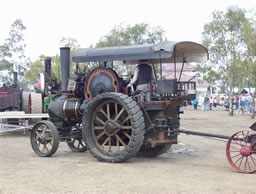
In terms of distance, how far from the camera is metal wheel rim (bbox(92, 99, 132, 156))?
27.1 feet

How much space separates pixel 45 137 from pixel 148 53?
9.69 feet

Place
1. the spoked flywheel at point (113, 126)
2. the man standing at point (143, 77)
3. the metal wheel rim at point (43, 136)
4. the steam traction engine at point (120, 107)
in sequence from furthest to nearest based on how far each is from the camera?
the metal wheel rim at point (43, 136), the man standing at point (143, 77), the steam traction engine at point (120, 107), the spoked flywheel at point (113, 126)

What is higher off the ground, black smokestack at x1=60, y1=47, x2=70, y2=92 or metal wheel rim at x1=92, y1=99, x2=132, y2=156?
black smokestack at x1=60, y1=47, x2=70, y2=92

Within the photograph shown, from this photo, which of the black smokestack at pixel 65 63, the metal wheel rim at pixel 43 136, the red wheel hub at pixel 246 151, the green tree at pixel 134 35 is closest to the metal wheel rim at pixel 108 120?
the metal wheel rim at pixel 43 136

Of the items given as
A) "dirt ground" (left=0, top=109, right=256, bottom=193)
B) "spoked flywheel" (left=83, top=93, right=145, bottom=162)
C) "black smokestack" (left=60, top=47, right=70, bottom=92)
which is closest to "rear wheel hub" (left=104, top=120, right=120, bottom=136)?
"spoked flywheel" (left=83, top=93, right=145, bottom=162)

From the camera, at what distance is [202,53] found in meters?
9.06

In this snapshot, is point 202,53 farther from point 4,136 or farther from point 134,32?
point 134,32

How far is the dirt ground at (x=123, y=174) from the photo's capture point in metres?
5.83

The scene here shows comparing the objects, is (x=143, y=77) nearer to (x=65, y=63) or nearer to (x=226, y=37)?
(x=65, y=63)

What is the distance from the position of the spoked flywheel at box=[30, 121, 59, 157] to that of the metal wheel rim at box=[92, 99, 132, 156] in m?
0.90

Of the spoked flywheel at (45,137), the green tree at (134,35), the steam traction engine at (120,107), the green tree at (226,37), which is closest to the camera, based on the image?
the steam traction engine at (120,107)

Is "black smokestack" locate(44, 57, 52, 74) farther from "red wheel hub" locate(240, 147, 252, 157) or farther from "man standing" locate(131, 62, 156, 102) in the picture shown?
"red wheel hub" locate(240, 147, 252, 157)

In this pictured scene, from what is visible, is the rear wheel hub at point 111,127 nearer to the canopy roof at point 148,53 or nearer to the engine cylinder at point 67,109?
the engine cylinder at point 67,109

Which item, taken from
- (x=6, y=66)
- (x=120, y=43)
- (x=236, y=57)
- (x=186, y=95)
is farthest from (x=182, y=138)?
(x=6, y=66)
